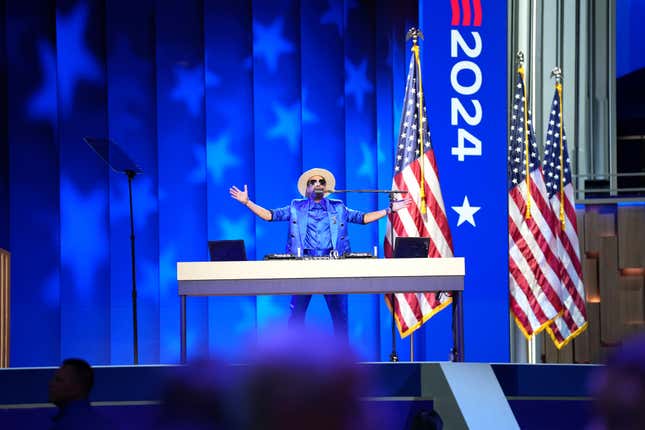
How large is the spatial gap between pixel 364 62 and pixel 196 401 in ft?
23.6

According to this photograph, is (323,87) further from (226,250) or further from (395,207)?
(226,250)

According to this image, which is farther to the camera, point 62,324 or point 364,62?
point 364,62

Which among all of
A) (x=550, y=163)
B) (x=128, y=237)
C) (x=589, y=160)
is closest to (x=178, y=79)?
(x=128, y=237)

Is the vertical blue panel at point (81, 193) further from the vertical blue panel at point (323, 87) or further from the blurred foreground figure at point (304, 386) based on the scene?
the blurred foreground figure at point (304, 386)

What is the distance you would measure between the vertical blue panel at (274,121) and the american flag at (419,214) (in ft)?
4.90

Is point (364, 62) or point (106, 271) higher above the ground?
point (364, 62)

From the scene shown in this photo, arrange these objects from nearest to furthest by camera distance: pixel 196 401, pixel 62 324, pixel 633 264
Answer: pixel 196 401 → pixel 62 324 → pixel 633 264

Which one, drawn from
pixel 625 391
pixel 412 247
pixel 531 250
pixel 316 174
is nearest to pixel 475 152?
pixel 531 250

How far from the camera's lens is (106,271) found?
7438 millimetres

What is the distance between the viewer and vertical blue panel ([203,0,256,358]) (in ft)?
24.8

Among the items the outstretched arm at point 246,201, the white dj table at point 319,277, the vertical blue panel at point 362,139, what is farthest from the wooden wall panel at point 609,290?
the white dj table at point 319,277

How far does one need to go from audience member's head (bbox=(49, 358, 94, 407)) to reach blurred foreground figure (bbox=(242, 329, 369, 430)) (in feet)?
6.44

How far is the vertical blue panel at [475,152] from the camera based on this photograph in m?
6.46

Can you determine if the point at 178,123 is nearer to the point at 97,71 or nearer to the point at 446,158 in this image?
the point at 97,71
